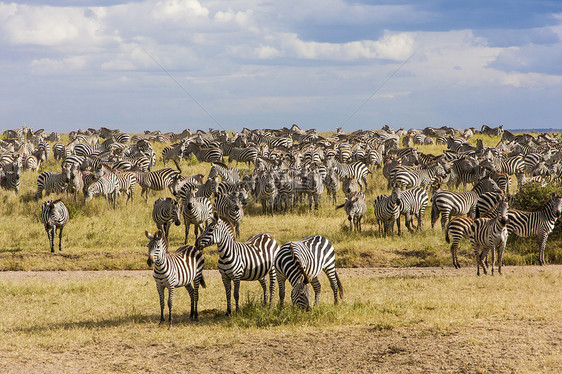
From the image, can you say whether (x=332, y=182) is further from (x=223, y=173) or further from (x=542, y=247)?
(x=542, y=247)

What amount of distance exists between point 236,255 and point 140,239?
864cm

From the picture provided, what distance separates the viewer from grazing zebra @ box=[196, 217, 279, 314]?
10633 mm

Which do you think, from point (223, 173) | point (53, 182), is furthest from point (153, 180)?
point (53, 182)

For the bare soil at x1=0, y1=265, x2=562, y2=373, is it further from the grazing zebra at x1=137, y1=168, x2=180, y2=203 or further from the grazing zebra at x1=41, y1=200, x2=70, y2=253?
the grazing zebra at x1=137, y1=168, x2=180, y2=203

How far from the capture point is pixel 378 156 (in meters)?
33.3

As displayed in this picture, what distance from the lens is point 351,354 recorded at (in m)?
8.86

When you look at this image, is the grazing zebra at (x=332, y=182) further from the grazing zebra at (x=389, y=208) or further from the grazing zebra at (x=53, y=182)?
the grazing zebra at (x=53, y=182)

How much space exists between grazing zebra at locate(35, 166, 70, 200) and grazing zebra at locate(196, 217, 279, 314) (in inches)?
565

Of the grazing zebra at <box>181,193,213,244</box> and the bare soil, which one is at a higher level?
the grazing zebra at <box>181,193,213,244</box>

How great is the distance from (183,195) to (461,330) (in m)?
14.7

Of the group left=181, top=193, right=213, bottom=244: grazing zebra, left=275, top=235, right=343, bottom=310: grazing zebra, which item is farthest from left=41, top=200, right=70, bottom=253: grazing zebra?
left=275, top=235, right=343, bottom=310: grazing zebra

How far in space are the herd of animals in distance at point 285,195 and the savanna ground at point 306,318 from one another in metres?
0.63

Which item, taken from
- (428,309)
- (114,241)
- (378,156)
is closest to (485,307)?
(428,309)

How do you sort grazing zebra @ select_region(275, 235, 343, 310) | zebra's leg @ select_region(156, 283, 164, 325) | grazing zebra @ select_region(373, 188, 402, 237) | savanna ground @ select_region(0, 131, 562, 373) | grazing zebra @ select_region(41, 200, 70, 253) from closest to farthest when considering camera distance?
savanna ground @ select_region(0, 131, 562, 373) → grazing zebra @ select_region(275, 235, 343, 310) → zebra's leg @ select_region(156, 283, 164, 325) → grazing zebra @ select_region(41, 200, 70, 253) → grazing zebra @ select_region(373, 188, 402, 237)
